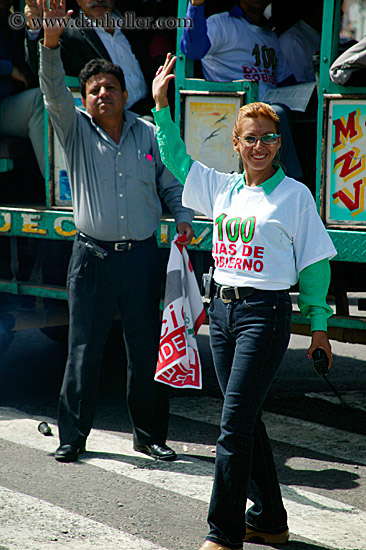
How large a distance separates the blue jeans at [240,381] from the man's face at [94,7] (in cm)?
303

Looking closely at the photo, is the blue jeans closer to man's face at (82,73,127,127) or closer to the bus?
the bus

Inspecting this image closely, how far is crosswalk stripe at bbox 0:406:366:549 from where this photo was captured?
383cm

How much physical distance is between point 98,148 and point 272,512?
87.5 inches

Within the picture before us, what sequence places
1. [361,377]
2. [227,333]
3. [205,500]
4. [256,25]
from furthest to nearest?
1. [361,377]
2. [256,25]
3. [205,500]
4. [227,333]

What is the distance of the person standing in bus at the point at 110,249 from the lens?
4777mm

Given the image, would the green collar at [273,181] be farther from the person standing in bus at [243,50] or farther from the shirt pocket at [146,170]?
the person standing in bus at [243,50]

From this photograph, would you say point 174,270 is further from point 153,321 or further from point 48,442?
point 48,442

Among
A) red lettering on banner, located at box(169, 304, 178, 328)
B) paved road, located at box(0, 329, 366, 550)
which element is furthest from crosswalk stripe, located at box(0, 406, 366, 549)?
red lettering on banner, located at box(169, 304, 178, 328)

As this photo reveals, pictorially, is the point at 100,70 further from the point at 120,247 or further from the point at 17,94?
the point at 17,94

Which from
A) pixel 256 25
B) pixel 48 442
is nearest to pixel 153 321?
pixel 48 442

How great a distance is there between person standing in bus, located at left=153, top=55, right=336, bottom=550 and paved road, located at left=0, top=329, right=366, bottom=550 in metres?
0.41

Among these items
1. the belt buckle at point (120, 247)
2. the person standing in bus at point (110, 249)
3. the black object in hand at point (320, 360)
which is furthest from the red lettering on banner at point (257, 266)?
the belt buckle at point (120, 247)

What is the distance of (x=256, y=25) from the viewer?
5926 mm

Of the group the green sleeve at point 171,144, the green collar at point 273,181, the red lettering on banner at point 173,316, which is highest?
the green sleeve at point 171,144
